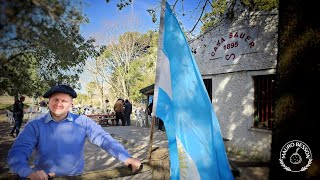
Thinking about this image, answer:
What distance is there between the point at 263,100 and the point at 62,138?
7078mm

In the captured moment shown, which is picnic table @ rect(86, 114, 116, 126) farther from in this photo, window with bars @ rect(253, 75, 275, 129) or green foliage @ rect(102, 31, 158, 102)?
window with bars @ rect(253, 75, 275, 129)

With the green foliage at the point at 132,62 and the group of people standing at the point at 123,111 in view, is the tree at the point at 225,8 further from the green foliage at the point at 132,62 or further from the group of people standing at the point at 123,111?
the green foliage at the point at 132,62

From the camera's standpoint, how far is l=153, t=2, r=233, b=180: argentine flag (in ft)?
7.35

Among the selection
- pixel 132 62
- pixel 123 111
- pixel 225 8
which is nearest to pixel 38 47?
pixel 225 8

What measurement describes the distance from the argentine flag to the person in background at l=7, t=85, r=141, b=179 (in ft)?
1.33

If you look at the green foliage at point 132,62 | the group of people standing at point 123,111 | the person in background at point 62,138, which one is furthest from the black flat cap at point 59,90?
the green foliage at point 132,62

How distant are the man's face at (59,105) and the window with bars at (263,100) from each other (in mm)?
6831

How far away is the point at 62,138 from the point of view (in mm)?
2340

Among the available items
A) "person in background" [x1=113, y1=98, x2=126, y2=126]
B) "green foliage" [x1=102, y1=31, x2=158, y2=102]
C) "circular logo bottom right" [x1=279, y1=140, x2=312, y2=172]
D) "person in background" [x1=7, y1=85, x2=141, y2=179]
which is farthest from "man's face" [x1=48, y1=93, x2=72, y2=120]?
"green foliage" [x1=102, y1=31, x2=158, y2=102]

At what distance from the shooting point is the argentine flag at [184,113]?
2240 millimetres

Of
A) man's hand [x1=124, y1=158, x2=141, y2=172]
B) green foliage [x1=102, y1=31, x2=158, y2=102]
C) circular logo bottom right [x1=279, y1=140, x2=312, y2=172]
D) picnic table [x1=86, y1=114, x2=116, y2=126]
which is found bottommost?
picnic table [x1=86, y1=114, x2=116, y2=126]

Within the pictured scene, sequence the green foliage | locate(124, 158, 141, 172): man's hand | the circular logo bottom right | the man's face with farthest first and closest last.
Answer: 1. the green foliage
2. the man's face
3. locate(124, 158, 141, 172): man's hand
4. the circular logo bottom right

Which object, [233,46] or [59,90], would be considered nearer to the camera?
[59,90]

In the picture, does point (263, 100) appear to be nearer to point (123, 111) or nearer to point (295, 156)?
point (295, 156)
